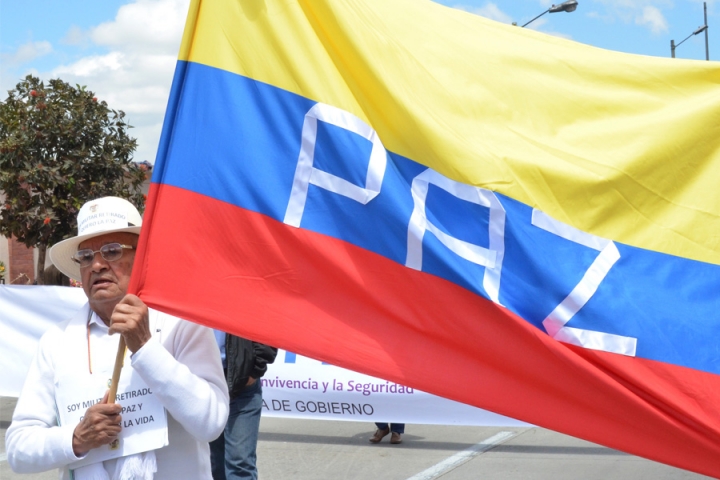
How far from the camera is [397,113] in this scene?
9.92 ft

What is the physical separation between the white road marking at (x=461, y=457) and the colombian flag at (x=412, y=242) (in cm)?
456

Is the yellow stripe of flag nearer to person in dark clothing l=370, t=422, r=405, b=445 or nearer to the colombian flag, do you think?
the colombian flag

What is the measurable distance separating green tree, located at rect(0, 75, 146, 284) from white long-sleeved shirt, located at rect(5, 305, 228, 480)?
9.65 meters

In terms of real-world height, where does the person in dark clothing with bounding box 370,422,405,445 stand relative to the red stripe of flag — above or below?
below

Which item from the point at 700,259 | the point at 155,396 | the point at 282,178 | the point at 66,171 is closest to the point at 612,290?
the point at 700,259

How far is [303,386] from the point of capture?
9102mm

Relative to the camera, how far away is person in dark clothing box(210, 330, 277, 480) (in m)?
5.19

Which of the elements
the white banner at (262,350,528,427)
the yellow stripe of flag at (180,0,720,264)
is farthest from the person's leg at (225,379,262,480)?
the white banner at (262,350,528,427)

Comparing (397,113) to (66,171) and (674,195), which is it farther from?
(66,171)

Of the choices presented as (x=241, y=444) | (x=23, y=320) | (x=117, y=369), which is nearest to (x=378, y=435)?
(x=241, y=444)

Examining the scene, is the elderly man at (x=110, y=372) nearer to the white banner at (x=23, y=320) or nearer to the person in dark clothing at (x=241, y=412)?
the person in dark clothing at (x=241, y=412)

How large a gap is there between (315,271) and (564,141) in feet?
3.43

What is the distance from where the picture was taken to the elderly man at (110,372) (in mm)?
2650

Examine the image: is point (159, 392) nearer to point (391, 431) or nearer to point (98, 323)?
point (98, 323)
